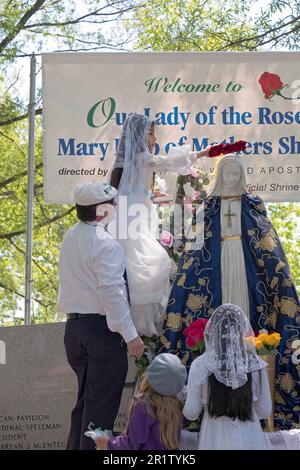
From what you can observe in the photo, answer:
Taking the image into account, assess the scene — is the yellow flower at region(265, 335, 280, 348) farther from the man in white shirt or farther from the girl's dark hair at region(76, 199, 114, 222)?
the girl's dark hair at region(76, 199, 114, 222)

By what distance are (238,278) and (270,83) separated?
8.54 ft

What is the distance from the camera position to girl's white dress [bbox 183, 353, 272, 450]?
618cm

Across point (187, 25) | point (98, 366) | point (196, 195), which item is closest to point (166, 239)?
point (196, 195)

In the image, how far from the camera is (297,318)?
26.0ft

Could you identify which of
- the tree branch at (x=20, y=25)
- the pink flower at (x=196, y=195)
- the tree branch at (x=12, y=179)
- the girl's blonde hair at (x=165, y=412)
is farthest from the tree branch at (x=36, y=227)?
the girl's blonde hair at (x=165, y=412)

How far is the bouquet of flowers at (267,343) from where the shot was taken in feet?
24.3

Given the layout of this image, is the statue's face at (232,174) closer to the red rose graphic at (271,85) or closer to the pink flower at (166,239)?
the pink flower at (166,239)

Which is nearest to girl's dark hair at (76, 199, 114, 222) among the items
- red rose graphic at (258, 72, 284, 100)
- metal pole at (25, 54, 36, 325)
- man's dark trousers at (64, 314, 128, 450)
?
man's dark trousers at (64, 314, 128, 450)

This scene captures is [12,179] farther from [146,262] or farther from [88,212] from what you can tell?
[88,212]

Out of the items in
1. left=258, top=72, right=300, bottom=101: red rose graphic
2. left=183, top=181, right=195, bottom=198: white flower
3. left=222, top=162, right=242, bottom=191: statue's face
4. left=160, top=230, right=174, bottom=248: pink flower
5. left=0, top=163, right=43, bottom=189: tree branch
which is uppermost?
left=258, top=72, right=300, bottom=101: red rose graphic

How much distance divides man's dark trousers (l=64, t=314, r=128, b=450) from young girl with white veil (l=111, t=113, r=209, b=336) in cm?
89

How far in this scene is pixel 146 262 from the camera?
25.6 ft

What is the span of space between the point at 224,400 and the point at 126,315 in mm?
866

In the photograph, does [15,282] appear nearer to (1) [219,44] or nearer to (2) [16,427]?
(1) [219,44]
